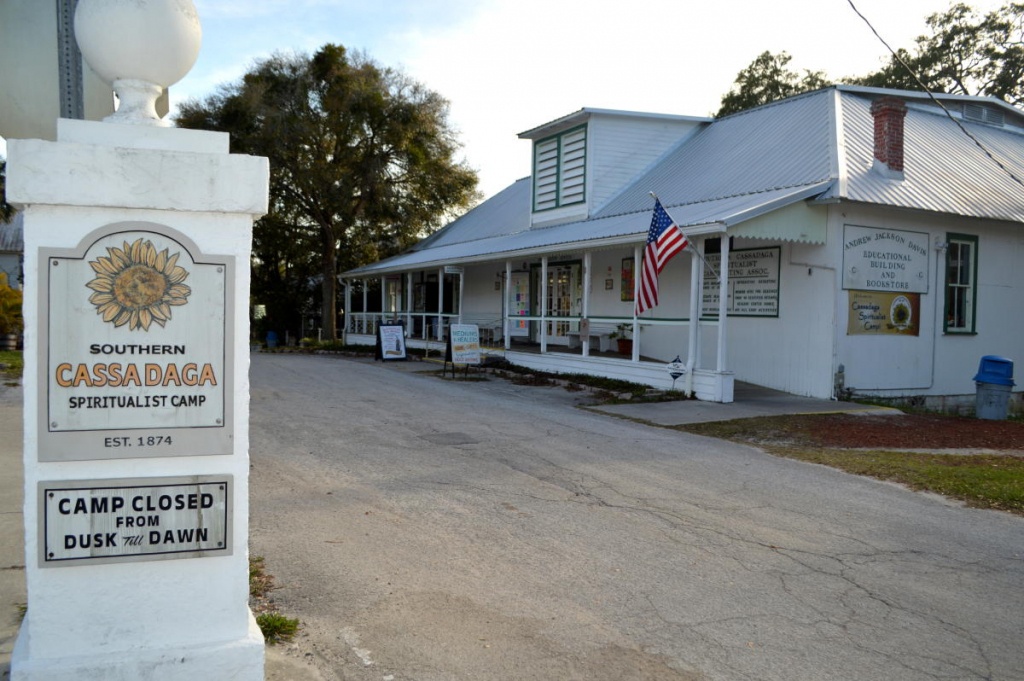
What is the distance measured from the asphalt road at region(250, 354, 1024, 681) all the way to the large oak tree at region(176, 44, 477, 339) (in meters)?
24.8

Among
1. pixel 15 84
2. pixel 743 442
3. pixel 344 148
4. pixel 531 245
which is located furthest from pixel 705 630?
pixel 344 148

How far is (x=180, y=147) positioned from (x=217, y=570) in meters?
1.63

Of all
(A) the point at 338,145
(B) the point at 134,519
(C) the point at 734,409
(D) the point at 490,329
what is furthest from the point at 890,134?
(A) the point at 338,145

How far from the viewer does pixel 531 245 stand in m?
20.6

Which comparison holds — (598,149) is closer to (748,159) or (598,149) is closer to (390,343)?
(748,159)

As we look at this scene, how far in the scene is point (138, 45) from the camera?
313cm

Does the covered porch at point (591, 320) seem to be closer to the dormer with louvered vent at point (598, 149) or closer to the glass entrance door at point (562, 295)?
the glass entrance door at point (562, 295)

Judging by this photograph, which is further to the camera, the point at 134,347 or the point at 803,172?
the point at 803,172

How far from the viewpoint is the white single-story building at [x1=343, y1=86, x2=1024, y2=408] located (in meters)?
14.9

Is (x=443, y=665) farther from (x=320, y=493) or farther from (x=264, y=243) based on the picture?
(x=264, y=243)

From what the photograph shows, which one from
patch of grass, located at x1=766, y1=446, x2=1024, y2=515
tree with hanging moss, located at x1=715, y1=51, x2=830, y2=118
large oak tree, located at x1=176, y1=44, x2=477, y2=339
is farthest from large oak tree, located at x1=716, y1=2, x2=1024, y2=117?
patch of grass, located at x1=766, y1=446, x2=1024, y2=515

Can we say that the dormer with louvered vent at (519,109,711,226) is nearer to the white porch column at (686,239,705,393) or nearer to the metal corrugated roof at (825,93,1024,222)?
the metal corrugated roof at (825,93,1024,222)

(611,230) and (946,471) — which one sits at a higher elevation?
(611,230)

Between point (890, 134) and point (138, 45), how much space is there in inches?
627
